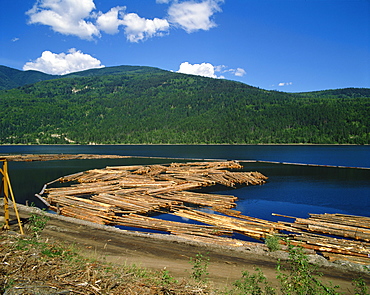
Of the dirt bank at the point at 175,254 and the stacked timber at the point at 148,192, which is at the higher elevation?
the dirt bank at the point at 175,254

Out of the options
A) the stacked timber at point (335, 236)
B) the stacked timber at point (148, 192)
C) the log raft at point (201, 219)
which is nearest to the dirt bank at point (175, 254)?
the log raft at point (201, 219)

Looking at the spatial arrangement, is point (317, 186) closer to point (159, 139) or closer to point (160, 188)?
point (160, 188)

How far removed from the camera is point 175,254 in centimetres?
1145

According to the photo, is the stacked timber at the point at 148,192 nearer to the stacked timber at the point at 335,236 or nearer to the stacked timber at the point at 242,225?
the stacked timber at the point at 242,225

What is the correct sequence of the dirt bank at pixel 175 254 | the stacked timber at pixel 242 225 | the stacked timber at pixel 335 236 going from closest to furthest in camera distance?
the dirt bank at pixel 175 254
the stacked timber at pixel 335 236
the stacked timber at pixel 242 225

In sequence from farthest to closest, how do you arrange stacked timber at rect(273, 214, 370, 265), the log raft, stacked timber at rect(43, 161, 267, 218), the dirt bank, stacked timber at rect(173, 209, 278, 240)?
stacked timber at rect(43, 161, 267, 218) → stacked timber at rect(173, 209, 278, 240) → the log raft → stacked timber at rect(273, 214, 370, 265) → the dirt bank

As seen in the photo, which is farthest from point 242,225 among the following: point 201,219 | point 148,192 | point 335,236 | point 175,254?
point 148,192

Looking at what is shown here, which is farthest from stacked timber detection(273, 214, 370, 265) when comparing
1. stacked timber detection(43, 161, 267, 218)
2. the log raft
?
stacked timber detection(43, 161, 267, 218)

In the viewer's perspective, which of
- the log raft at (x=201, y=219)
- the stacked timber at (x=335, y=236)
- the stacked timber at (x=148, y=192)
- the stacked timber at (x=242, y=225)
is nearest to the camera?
the stacked timber at (x=335, y=236)

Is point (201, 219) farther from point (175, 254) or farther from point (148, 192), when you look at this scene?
point (148, 192)

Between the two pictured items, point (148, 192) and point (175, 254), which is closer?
point (175, 254)

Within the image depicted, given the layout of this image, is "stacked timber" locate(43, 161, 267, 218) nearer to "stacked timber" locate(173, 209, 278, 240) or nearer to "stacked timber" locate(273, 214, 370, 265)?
"stacked timber" locate(173, 209, 278, 240)

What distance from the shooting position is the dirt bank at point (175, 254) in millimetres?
9797

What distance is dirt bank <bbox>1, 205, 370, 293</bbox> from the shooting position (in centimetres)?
980
